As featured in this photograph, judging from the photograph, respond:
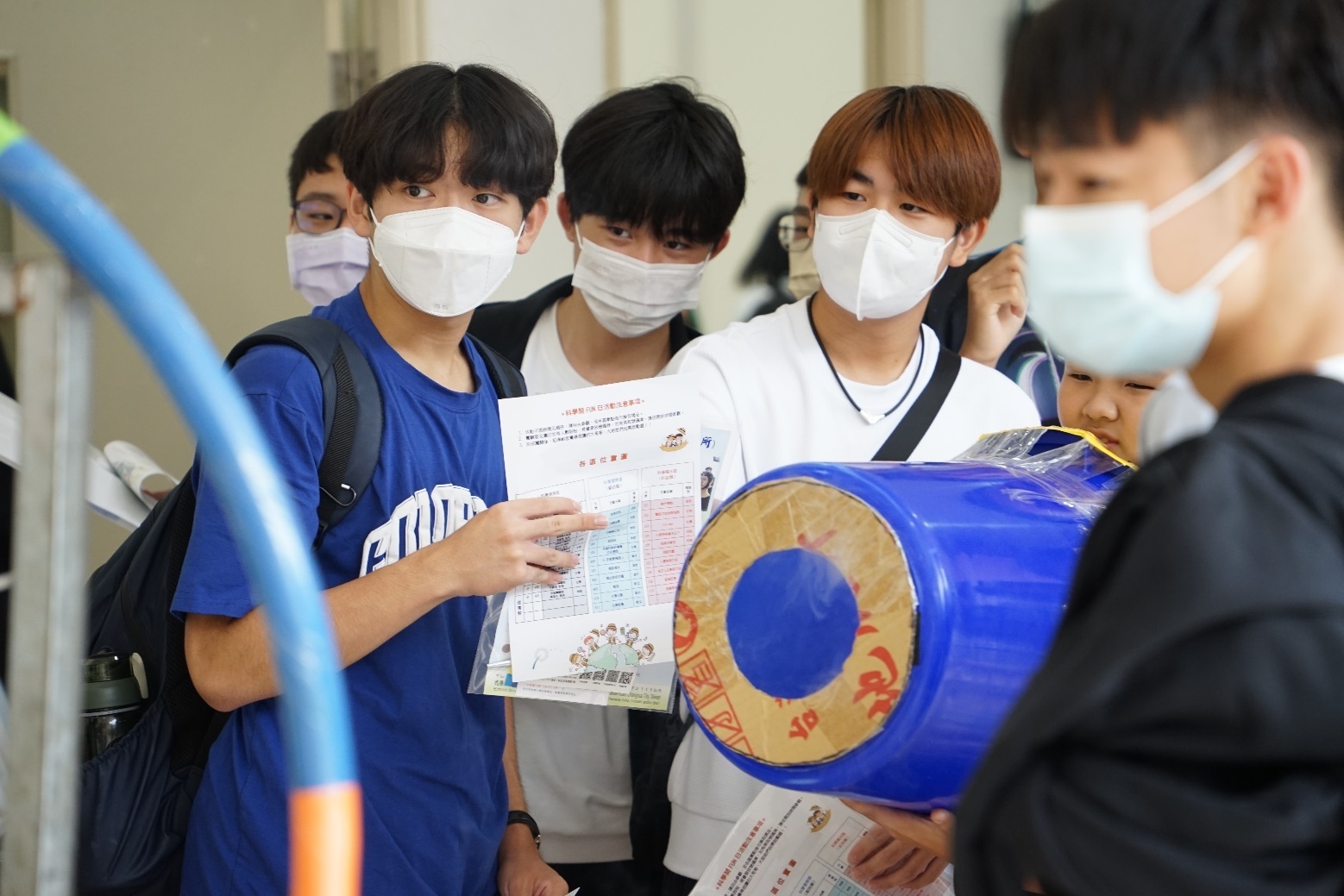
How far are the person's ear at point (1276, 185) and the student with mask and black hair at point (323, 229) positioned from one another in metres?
2.14

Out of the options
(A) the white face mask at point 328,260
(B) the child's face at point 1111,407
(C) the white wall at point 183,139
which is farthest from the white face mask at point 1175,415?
(C) the white wall at point 183,139

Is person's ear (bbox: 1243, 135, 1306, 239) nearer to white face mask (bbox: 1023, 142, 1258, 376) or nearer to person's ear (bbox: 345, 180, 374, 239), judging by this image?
white face mask (bbox: 1023, 142, 1258, 376)

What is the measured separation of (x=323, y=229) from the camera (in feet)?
8.94

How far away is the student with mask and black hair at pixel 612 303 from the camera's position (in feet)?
6.74

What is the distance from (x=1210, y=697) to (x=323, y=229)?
236 centimetres

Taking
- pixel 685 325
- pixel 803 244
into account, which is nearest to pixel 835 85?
pixel 803 244

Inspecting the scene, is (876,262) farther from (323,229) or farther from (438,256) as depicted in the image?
(323,229)

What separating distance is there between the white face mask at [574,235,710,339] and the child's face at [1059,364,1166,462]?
0.74 meters

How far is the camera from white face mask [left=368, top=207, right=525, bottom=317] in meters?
1.64

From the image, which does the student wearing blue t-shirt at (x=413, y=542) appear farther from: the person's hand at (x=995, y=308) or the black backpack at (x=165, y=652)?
the person's hand at (x=995, y=308)

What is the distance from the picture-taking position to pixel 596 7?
3773 mm

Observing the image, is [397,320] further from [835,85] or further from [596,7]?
[835,85]

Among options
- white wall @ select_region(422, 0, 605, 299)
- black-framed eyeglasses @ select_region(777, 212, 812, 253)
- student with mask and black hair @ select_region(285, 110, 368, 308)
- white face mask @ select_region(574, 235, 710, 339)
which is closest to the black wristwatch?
white face mask @ select_region(574, 235, 710, 339)

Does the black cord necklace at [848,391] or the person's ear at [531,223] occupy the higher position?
the person's ear at [531,223]
